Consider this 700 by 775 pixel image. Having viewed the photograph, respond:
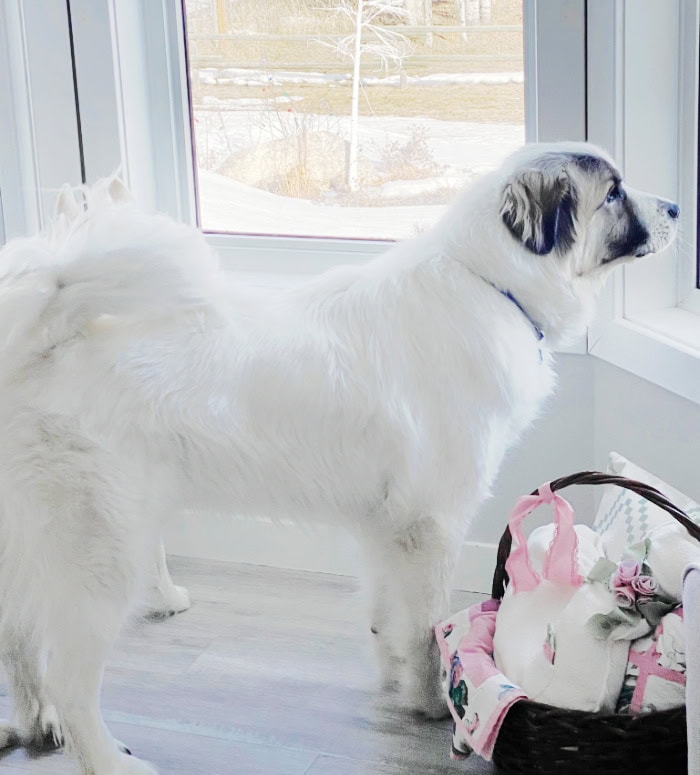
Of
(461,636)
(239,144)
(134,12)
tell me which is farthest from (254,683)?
(134,12)

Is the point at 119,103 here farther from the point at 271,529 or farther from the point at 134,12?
the point at 271,529

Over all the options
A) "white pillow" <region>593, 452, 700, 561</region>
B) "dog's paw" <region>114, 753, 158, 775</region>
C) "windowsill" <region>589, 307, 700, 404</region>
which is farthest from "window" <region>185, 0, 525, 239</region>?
"dog's paw" <region>114, 753, 158, 775</region>

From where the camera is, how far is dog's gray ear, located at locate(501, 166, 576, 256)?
1.79m

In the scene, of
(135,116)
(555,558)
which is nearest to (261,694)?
(555,558)

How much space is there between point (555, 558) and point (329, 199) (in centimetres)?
132

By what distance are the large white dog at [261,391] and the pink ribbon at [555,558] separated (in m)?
0.13

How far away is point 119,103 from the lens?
2609 mm

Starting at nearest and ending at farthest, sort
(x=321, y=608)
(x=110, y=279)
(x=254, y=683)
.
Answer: (x=110, y=279) < (x=254, y=683) < (x=321, y=608)

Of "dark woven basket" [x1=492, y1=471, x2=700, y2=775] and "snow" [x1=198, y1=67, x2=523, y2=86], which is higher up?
"snow" [x1=198, y1=67, x2=523, y2=86]

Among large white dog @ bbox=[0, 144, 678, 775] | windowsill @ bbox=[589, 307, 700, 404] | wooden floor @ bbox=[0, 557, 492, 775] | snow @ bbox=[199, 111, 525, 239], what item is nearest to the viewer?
large white dog @ bbox=[0, 144, 678, 775]

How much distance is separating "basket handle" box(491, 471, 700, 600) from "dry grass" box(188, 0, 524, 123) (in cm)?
105

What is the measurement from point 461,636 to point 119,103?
161cm

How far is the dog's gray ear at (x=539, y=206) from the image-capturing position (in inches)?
70.5

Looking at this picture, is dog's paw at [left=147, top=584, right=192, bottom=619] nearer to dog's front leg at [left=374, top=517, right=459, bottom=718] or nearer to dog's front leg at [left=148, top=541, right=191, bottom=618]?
dog's front leg at [left=148, top=541, right=191, bottom=618]
